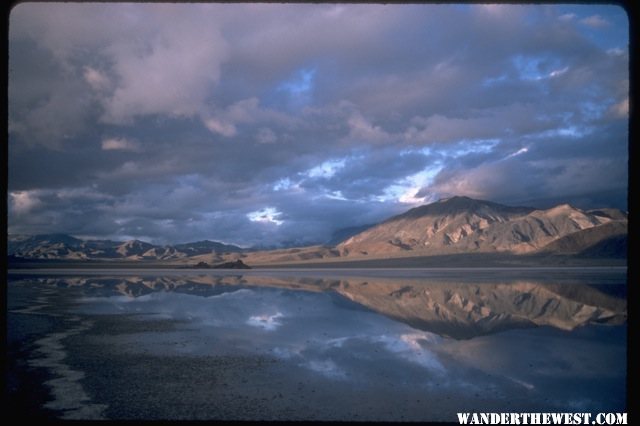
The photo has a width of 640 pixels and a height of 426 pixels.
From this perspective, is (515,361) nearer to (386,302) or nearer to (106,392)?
(106,392)

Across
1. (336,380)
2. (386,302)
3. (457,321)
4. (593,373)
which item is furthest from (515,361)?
(386,302)

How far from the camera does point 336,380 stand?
10625mm

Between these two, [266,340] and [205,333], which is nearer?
[266,340]

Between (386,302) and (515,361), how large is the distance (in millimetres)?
14845

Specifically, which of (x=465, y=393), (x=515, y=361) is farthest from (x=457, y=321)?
(x=465, y=393)

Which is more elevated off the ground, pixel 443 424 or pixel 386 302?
pixel 443 424

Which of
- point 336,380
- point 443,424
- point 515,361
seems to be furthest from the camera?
point 515,361

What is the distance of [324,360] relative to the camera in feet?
41.6

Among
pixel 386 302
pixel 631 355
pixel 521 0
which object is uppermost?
pixel 521 0

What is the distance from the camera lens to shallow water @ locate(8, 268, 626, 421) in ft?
29.1

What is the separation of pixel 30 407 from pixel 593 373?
13.1 meters

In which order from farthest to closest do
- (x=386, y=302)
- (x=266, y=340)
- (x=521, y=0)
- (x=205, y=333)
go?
(x=386, y=302) < (x=205, y=333) < (x=266, y=340) < (x=521, y=0)

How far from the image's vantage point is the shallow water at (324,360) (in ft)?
29.1

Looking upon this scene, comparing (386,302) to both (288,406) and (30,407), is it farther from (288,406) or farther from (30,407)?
(30,407)
